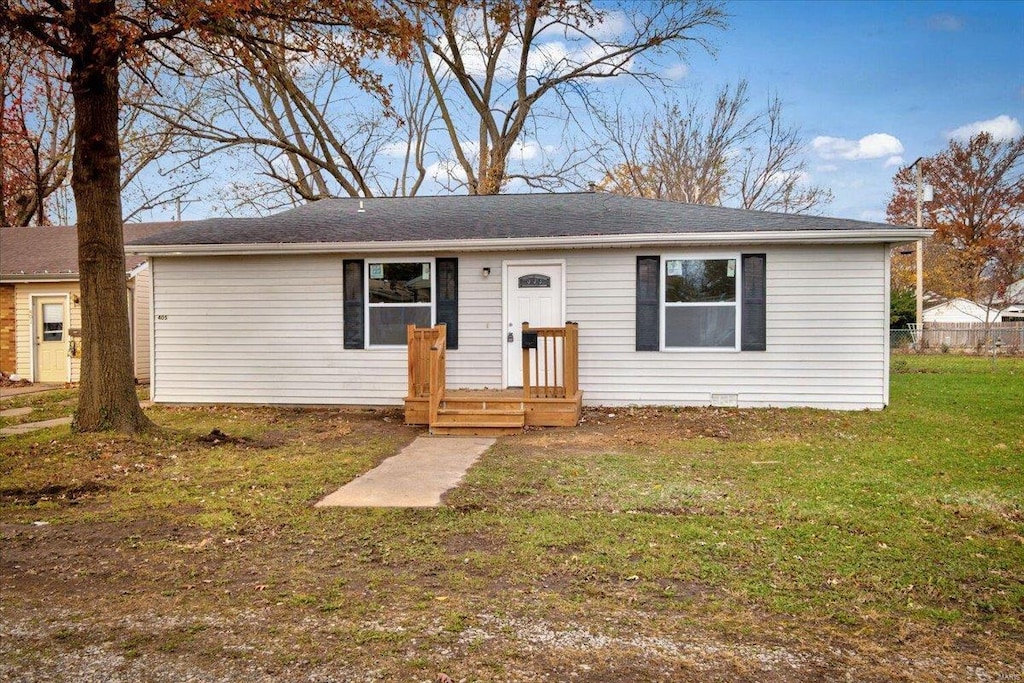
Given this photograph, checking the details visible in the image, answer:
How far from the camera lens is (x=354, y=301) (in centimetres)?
1052

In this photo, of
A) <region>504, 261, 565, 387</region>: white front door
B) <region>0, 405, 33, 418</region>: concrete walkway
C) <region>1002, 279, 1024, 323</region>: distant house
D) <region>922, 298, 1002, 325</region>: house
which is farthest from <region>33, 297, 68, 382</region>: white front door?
<region>1002, 279, 1024, 323</region>: distant house

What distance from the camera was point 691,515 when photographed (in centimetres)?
474

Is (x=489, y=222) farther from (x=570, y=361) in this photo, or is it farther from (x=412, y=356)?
(x=570, y=361)

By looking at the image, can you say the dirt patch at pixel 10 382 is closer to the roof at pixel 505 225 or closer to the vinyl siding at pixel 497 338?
the vinyl siding at pixel 497 338

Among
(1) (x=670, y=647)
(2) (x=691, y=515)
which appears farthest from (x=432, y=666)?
(2) (x=691, y=515)

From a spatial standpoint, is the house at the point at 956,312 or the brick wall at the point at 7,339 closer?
the brick wall at the point at 7,339

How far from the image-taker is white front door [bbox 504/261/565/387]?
10195 millimetres

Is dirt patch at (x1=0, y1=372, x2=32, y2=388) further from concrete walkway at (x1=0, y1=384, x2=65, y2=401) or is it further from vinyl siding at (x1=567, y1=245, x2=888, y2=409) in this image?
vinyl siding at (x1=567, y1=245, x2=888, y2=409)

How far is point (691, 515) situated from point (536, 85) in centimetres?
1950

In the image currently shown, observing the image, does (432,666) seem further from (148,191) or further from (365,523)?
(148,191)

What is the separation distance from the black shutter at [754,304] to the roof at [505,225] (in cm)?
52

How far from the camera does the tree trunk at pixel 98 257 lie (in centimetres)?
753

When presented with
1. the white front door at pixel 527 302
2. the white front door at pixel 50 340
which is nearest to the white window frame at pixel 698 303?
the white front door at pixel 527 302

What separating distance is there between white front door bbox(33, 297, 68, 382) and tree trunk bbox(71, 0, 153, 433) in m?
9.12
